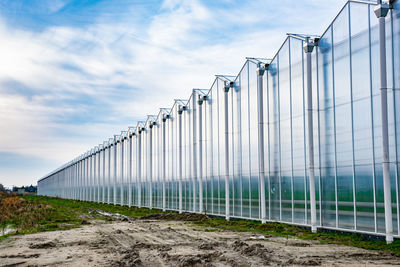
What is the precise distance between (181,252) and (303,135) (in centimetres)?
1112

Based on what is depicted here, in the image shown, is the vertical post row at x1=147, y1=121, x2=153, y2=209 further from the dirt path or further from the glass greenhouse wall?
the dirt path

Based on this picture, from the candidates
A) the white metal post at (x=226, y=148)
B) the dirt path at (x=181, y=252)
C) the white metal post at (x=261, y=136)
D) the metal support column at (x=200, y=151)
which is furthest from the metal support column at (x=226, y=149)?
the dirt path at (x=181, y=252)

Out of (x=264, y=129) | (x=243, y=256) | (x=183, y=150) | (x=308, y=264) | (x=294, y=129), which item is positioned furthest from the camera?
(x=183, y=150)

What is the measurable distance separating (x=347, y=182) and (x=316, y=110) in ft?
14.8

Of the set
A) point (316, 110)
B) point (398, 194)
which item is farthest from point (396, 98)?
point (316, 110)

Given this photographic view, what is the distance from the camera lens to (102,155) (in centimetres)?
8819

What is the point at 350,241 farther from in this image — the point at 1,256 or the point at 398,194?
the point at 1,256

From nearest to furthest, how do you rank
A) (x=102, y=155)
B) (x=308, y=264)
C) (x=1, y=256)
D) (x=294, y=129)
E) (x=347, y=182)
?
(x=308, y=264), (x=1, y=256), (x=347, y=182), (x=294, y=129), (x=102, y=155)

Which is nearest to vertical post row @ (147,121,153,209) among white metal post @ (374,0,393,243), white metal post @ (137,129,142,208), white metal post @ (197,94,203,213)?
white metal post @ (137,129,142,208)

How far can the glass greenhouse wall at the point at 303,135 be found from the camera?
20.5m

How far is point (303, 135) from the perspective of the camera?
26.0 m

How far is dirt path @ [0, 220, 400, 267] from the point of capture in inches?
625

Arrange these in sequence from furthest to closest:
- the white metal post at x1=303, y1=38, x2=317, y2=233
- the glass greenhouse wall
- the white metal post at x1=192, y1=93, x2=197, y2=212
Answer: the white metal post at x1=192, y1=93, x2=197, y2=212, the white metal post at x1=303, y1=38, x2=317, y2=233, the glass greenhouse wall

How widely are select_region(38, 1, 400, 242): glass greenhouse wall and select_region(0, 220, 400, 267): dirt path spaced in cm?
349
